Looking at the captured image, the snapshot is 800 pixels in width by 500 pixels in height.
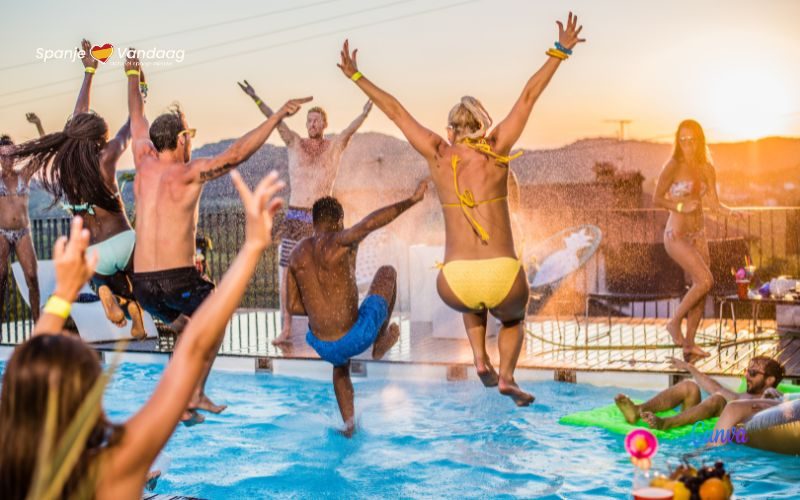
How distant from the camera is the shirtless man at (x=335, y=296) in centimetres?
592

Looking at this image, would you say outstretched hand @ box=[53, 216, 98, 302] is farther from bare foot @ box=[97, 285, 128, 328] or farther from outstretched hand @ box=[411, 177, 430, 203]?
bare foot @ box=[97, 285, 128, 328]

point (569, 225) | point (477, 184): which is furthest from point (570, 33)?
point (569, 225)

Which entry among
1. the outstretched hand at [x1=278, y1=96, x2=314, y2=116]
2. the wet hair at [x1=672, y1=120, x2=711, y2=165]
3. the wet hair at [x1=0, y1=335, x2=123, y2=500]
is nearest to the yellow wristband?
the wet hair at [x1=0, y1=335, x2=123, y2=500]

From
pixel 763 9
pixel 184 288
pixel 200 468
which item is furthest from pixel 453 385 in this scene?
pixel 763 9

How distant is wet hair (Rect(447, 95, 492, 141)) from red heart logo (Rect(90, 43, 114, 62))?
2740mm

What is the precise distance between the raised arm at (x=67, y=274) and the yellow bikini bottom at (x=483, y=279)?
3.06 meters

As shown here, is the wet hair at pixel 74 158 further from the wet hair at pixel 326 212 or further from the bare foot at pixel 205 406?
the bare foot at pixel 205 406

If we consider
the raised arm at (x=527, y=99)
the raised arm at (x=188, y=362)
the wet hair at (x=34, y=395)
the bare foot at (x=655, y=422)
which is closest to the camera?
the wet hair at (x=34, y=395)

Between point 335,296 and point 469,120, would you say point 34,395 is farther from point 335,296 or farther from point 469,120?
point 335,296

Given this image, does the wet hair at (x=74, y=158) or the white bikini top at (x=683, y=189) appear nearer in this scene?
the wet hair at (x=74, y=158)

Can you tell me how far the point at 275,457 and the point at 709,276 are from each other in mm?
4083

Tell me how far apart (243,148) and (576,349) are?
5.01 meters

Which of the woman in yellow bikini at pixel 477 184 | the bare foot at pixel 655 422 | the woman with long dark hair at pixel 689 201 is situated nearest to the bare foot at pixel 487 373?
the woman in yellow bikini at pixel 477 184

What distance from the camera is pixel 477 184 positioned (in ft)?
17.1
